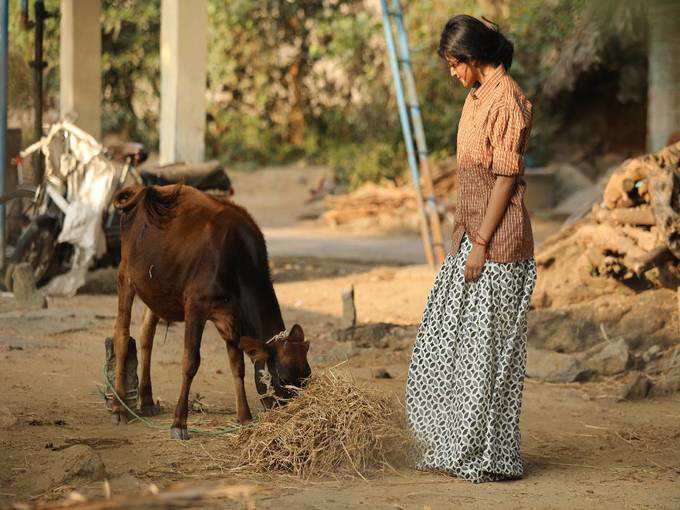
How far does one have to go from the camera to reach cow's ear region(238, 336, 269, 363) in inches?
215

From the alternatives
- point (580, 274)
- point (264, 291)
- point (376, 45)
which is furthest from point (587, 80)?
point (264, 291)

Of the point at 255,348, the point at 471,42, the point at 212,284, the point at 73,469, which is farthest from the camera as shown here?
the point at 212,284

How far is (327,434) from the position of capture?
16.9 ft

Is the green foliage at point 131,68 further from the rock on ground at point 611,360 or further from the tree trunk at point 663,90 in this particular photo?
the rock on ground at point 611,360

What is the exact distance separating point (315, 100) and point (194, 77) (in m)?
13.0

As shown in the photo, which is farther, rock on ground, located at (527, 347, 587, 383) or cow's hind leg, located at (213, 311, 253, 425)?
rock on ground, located at (527, 347, 587, 383)

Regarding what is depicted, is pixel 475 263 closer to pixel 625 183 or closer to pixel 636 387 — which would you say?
pixel 636 387

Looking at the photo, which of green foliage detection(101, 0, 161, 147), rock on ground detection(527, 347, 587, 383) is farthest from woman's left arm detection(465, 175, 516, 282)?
green foliage detection(101, 0, 161, 147)

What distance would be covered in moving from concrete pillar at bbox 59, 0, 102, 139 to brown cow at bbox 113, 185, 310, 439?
7.27 metres

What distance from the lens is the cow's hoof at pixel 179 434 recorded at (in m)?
5.74

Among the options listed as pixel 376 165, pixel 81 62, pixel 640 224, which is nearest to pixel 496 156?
pixel 640 224

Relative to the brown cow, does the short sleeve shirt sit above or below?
above

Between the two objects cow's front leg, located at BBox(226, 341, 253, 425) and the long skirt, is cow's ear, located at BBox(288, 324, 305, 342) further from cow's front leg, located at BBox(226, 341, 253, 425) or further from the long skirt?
the long skirt

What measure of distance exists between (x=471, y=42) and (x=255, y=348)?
6.05 feet
